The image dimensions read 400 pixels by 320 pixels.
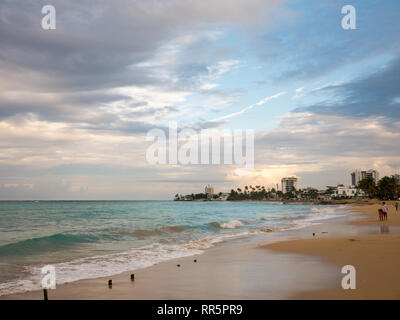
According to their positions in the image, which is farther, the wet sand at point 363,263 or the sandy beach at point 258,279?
the sandy beach at point 258,279

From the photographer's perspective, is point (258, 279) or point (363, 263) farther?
point (363, 263)

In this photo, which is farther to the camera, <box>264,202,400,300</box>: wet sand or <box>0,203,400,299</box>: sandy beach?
<box>0,203,400,299</box>: sandy beach

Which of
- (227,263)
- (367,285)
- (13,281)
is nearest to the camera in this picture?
(367,285)

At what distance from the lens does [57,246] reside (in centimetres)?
2005
